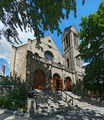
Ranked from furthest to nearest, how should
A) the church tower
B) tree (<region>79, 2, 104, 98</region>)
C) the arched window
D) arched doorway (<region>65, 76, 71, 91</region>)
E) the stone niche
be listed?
the church tower < the arched window < arched doorway (<region>65, 76, 71, 91</region>) < the stone niche < tree (<region>79, 2, 104, 98</region>)

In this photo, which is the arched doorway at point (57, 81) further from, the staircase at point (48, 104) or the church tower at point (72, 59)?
the staircase at point (48, 104)

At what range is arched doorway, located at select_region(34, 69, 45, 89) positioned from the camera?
42.6 feet

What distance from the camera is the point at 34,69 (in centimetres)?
1288

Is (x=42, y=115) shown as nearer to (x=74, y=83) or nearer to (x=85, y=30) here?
(x=85, y=30)

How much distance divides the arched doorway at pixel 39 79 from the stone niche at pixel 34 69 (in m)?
0.15

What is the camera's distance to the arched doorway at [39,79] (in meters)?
13.0

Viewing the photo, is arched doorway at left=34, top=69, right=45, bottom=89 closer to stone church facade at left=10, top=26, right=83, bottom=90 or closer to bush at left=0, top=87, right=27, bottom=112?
stone church facade at left=10, top=26, right=83, bottom=90

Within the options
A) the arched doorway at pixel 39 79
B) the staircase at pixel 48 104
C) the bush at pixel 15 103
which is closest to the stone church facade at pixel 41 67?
the arched doorway at pixel 39 79

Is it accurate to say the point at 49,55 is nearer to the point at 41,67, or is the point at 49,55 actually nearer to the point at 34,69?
the point at 41,67

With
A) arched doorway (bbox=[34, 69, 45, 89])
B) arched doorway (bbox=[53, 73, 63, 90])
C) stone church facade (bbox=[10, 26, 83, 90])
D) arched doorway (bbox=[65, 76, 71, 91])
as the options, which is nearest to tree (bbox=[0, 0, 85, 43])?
stone church facade (bbox=[10, 26, 83, 90])

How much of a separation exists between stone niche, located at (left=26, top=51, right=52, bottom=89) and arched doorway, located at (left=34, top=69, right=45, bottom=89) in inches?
6.1

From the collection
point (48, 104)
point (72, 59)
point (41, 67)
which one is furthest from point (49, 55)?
point (48, 104)

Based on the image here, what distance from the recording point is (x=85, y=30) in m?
11.7

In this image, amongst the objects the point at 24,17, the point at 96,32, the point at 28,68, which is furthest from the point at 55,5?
the point at 28,68
